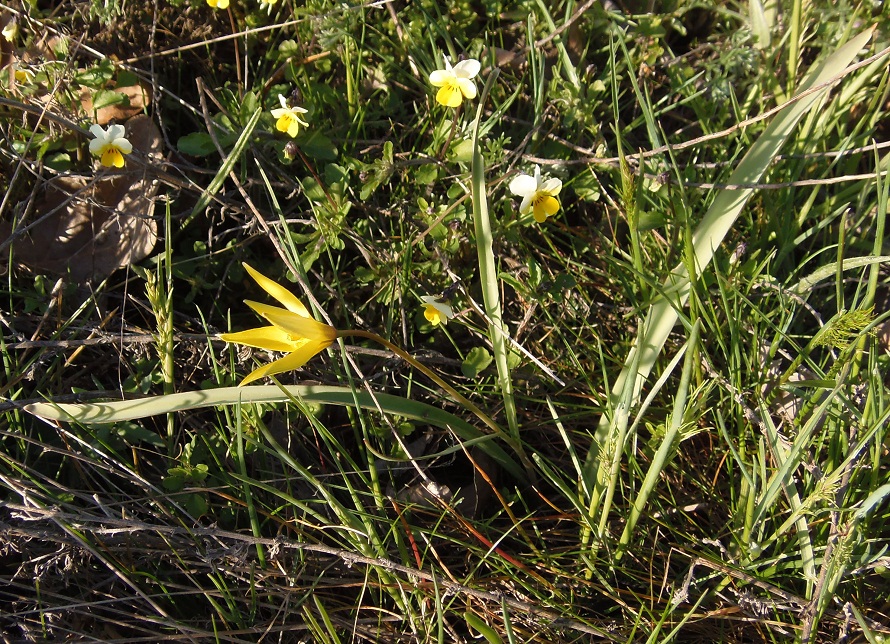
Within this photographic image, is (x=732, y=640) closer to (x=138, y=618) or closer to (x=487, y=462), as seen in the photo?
(x=487, y=462)

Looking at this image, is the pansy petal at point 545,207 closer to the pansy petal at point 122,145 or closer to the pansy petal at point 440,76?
the pansy petal at point 440,76

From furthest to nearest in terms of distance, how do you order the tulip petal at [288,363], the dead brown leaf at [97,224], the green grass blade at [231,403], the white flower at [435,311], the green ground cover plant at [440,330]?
the dead brown leaf at [97,224] → the white flower at [435,311] → the green ground cover plant at [440,330] → the green grass blade at [231,403] → the tulip petal at [288,363]

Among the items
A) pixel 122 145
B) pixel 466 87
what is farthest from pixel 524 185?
pixel 122 145

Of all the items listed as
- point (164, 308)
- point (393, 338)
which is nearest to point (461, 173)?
point (393, 338)

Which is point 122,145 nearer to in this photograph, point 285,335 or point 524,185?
point 285,335

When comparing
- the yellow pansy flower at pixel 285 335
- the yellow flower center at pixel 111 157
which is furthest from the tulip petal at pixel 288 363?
the yellow flower center at pixel 111 157

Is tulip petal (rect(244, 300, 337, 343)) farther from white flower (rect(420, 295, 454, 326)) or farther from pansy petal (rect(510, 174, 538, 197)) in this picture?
pansy petal (rect(510, 174, 538, 197))
